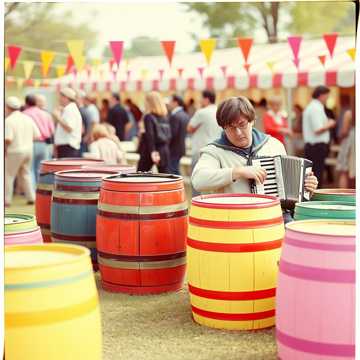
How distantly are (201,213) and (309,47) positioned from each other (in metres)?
11.9

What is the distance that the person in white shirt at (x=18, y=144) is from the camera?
10383mm

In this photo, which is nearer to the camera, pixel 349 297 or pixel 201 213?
pixel 349 297

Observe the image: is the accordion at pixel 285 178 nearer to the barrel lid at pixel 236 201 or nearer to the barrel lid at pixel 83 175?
the barrel lid at pixel 236 201

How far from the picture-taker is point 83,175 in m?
5.86

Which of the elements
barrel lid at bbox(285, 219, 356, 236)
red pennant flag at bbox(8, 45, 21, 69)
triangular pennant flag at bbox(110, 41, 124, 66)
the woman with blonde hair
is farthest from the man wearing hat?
barrel lid at bbox(285, 219, 356, 236)

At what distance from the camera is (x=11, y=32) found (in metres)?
37.4

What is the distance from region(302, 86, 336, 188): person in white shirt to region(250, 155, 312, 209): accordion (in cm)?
614

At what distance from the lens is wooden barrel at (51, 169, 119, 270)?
5.64 metres

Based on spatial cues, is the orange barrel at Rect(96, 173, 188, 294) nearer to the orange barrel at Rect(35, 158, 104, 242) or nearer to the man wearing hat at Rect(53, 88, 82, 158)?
the orange barrel at Rect(35, 158, 104, 242)

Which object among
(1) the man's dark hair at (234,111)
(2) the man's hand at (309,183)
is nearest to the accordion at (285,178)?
(2) the man's hand at (309,183)

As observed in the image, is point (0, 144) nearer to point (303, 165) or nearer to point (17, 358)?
point (17, 358)

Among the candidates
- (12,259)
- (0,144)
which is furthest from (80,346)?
(0,144)

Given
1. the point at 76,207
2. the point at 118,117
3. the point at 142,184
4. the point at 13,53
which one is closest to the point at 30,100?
the point at 13,53

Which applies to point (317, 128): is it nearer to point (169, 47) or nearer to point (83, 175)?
point (169, 47)
